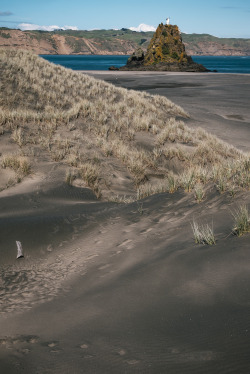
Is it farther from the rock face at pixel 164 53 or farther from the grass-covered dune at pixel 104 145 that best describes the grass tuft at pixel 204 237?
the rock face at pixel 164 53

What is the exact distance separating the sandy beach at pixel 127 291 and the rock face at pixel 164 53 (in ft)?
216

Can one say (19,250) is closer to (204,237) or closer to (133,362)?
(204,237)

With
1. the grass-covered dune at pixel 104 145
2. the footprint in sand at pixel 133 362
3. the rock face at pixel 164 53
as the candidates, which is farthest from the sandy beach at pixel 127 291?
the rock face at pixel 164 53

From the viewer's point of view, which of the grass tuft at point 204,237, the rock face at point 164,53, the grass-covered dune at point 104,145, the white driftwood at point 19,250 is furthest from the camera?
the rock face at point 164,53

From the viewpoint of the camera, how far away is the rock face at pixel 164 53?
2662 inches

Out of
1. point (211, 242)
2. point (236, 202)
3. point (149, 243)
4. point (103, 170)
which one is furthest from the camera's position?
point (103, 170)

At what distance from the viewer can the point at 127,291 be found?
2.44m

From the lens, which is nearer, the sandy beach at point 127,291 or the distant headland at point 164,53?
the sandy beach at point 127,291

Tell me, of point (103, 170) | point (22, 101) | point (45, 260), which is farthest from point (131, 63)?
point (45, 260)

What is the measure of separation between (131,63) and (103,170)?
67484 millimetres

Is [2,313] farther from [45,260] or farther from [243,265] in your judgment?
[243,265]

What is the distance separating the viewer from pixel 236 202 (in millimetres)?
3781

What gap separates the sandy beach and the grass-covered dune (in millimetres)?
1095

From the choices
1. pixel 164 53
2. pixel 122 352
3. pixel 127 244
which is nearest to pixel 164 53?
pixel 164 53
